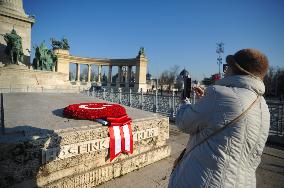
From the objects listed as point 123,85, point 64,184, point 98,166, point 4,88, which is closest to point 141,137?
point 98,166

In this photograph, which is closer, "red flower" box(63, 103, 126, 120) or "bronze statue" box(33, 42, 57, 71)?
"red flower" box(63, 103, 126, 120)

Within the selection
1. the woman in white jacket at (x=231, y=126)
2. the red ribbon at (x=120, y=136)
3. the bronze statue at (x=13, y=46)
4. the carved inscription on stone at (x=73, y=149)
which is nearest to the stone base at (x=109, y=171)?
the red ribbon at (x=120, y=136)

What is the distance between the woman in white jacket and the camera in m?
1.65

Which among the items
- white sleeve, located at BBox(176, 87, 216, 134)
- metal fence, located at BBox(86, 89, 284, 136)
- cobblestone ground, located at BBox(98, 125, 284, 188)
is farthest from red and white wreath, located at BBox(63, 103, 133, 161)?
metal fence, located at BBox(86, 89, 284, 136)

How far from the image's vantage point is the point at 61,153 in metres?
3.44

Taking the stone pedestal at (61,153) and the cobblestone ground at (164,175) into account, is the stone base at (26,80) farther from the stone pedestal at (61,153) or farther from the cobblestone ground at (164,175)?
the cobblestone ground at (164,175)

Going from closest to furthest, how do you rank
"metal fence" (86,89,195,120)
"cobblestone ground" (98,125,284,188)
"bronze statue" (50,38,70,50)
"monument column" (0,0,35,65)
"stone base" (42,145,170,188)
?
"stone base" (42,145,170,188) < "cobblestone ground" (98,125,284,188) < "metal fence" (86,89,195,120) < "monument column" (0,0,35,65) < "bronze statue" (50,38,70,50)

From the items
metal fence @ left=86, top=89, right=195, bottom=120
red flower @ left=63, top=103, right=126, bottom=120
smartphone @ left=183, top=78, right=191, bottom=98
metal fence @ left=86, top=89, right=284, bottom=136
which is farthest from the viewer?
metal fence @ left=86, top=89, right=195, bottom=120

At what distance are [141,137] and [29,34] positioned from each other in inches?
798

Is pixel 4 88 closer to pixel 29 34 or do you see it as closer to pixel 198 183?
pixel 29 34

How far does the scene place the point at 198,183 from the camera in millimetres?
1718

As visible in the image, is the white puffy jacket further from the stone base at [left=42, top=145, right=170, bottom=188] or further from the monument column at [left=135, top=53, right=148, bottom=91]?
the monument column at [left=135, top=53, right=148, bottom=91]

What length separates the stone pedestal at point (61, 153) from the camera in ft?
9.85

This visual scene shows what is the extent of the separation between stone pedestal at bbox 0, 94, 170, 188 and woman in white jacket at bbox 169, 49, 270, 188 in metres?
2.28
